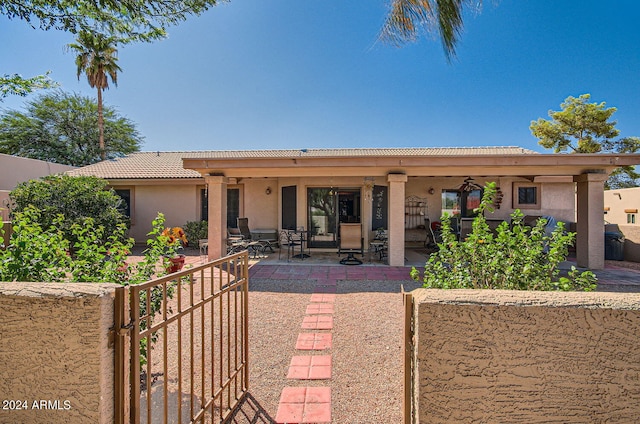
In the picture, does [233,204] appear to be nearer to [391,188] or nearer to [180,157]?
[180,157]

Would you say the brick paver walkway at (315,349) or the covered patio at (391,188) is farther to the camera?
the covered patio at (391,188)

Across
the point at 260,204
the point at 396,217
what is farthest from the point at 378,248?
the point at 260,204

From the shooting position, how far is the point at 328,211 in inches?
472

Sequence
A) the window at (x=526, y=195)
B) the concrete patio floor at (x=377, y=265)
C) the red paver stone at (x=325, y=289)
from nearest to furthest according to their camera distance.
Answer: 1. the red paver stone at (x=325, y=289)
2. the concrete patio floor at (x=377, y=265)
3. the window at (x=526, y=195)

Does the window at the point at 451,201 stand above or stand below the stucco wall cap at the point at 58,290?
above

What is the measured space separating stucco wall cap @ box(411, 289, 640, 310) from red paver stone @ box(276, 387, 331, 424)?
5.81ft

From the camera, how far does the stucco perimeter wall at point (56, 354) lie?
144 cm

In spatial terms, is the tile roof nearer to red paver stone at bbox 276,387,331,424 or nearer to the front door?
the front door

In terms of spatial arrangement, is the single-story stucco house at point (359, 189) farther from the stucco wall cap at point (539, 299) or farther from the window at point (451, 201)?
the stucco wall cap at point (539, 299)

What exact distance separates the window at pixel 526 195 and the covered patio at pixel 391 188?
4 cm

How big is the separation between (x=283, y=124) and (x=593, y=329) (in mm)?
18100

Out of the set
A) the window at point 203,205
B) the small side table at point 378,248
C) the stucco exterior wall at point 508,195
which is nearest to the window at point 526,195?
the stucco exterior wall at point 508,195

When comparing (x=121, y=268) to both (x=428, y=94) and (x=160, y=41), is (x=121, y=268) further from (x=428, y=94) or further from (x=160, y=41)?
(x=428, y=94)

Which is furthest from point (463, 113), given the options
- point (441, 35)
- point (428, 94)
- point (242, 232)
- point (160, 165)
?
point (160, 165)
